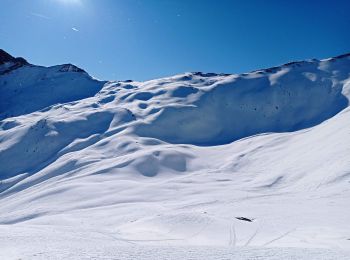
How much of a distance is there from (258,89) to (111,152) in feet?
96.8

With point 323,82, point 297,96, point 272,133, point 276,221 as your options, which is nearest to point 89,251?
point 276,221

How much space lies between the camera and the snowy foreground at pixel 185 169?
34.1ft

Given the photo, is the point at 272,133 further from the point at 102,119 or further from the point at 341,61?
the point at 341,61

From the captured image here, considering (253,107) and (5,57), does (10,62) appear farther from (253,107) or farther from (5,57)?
(253,107)

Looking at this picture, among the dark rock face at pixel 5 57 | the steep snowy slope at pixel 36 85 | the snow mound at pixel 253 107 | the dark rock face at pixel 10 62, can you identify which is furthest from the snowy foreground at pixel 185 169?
the dark rock face at pixel 5 57

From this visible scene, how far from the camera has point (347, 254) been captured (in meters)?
6.81

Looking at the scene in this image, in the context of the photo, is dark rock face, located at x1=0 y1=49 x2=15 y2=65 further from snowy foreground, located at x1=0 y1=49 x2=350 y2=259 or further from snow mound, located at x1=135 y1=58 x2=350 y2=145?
snow mound, located at x1=135 y1=58 x2=350 y2=145

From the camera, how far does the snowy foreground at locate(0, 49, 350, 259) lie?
10.4 meters

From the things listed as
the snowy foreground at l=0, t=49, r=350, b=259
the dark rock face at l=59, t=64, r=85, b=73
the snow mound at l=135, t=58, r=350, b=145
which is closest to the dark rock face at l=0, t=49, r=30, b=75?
the dark rock face at l=59, t=64, r=85, b=73

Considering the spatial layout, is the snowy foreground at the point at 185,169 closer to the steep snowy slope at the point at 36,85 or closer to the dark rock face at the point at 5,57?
the steep snowy slope at the point at 36,85

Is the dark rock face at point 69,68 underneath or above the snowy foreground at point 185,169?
above

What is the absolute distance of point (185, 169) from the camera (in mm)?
33469

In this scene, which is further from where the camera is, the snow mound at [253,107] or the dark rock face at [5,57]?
the dark rock face at [5,57]

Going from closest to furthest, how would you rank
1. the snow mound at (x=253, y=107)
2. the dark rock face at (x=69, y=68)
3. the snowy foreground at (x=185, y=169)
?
the snowy foreground at (x=185, y=169), the snow mound at (x=253, y=107), the dark rock face at (x=69, y=68)
